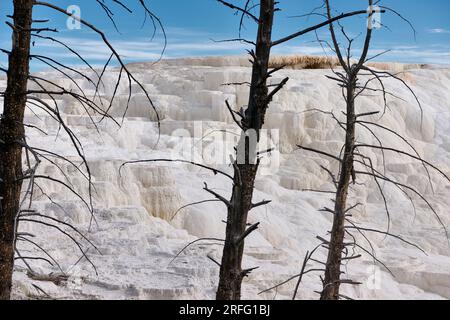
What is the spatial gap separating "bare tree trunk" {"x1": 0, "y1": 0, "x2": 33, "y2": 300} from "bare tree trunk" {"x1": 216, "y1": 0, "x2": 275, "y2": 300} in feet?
4.97

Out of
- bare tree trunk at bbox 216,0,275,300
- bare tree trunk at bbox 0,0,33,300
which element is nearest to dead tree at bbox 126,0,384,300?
bare tree trunk at bbox 216,0,275,300

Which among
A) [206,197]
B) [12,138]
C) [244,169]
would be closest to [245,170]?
[244,169]

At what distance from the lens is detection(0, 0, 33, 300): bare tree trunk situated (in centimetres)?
421

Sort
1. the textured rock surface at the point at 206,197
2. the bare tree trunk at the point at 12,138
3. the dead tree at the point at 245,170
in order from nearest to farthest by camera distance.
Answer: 1. the bare tree trunk at the point at 12,138
2. the dead tree at the point at 245,170
3. the textured rock surface at the point at 206,197

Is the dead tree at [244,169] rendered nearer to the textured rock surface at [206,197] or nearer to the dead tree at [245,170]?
the dead tree at [245,170]

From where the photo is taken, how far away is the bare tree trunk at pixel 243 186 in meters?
4.50

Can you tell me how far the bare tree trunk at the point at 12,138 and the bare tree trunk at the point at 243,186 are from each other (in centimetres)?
152

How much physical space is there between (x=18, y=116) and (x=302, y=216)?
1345cm

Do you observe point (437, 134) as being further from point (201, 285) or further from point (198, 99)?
point (201, 285)

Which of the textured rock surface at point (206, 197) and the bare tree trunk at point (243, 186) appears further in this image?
the textured rock surface at point (206, 197)

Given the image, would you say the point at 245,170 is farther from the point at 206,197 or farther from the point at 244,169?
the point at 206,197

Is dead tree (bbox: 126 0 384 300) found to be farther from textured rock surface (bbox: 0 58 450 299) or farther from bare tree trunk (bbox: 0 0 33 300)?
textured rock surface (bbox: 0 58 450 299)

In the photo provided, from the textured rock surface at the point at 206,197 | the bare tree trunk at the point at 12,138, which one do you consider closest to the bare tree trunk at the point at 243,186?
the bare tree trunk at the point at 12,138

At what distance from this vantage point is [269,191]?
18.4 m
